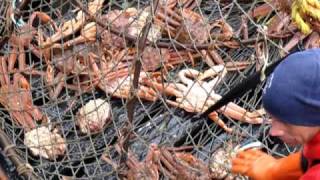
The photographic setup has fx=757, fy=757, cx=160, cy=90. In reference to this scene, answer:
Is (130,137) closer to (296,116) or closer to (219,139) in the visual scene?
(219,139)

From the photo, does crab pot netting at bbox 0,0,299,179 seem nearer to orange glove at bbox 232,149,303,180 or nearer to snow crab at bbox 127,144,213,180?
snow crab at bbox 127,144,213,180

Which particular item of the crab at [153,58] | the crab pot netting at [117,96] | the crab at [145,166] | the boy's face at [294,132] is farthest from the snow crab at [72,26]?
the boy's face at [294,132]

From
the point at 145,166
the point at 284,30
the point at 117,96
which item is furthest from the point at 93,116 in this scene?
the point at 284,30

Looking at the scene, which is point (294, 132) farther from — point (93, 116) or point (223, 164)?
point (93, 116)

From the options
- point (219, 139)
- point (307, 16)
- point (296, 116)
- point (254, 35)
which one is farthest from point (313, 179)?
point (254, 35)

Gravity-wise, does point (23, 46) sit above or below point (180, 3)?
below
